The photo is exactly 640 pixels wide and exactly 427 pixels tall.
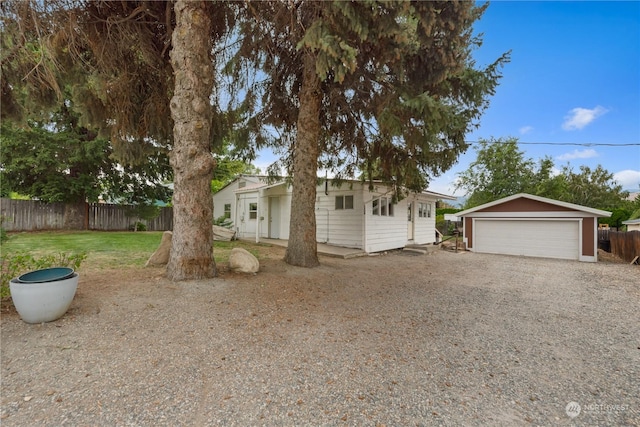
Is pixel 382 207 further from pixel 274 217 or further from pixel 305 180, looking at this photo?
pixel 305 180

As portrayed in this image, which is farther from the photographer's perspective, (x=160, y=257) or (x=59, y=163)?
(x=59, y=163)

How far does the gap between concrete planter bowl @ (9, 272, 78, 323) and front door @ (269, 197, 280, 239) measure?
10803 mm

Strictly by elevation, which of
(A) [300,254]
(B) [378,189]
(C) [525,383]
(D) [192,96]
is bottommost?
(C) [525,383]

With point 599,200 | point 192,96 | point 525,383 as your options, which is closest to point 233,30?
point 192,96

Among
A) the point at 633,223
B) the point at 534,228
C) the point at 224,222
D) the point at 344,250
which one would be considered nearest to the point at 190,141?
the point at 344,250

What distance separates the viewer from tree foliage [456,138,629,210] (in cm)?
2292

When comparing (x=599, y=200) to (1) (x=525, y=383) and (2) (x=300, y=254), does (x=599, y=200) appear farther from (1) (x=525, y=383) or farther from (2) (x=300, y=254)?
(1) (x=525, y=383)

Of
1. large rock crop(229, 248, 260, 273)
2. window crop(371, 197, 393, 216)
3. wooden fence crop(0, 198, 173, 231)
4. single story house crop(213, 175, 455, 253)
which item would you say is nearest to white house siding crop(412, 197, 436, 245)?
single story house crop(213, 175, 455, 253)

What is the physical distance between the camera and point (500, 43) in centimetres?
708

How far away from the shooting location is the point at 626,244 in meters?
11.0

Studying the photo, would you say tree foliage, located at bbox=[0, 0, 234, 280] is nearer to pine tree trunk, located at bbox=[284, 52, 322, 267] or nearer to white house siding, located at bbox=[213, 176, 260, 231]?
pine tree trunk, located at bbox=[284, 52, 322, 267]

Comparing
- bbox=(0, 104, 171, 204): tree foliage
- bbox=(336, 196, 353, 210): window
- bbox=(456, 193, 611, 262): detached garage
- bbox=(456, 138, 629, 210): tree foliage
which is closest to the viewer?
bbox=(456, 193, 611, 262): detached garage

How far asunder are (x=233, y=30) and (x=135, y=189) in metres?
12.7

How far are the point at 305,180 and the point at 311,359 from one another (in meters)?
5.06
